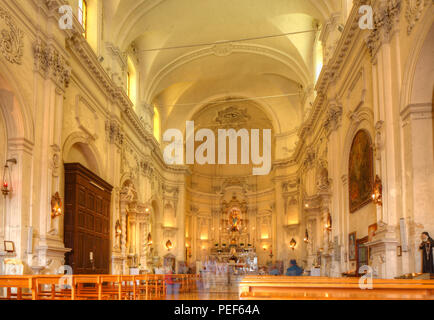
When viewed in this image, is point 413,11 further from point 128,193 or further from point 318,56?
point 128,193

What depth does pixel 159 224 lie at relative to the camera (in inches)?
1102

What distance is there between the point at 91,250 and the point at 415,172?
9.87 metres

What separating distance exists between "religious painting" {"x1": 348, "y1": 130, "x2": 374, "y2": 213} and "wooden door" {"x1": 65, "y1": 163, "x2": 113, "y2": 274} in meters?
7.91

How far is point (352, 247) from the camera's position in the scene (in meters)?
14.5

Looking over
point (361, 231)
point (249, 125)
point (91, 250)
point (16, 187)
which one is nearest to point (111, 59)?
point (91, 250)

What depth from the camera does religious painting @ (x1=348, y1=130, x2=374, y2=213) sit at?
1262cm

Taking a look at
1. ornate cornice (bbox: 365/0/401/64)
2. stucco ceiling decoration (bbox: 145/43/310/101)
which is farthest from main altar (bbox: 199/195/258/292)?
ornate cornice (bbox: 365/0/401/64)

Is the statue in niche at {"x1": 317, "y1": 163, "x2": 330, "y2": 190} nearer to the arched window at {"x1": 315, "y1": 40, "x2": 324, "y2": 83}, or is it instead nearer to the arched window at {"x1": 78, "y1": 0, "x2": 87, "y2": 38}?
A: the arched window at {"x1": 315, "y1": 40, "x2": 324, "y2": 83}

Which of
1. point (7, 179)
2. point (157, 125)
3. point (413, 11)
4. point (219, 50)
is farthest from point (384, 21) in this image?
point (157, 125)

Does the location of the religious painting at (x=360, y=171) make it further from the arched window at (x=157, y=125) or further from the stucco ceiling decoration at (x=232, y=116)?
the stucco ceiling decoration at (x=232, y=116)

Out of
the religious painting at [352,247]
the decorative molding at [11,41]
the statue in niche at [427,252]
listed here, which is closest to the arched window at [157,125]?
the religious painting at [352,247]

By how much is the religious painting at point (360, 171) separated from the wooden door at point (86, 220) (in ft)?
26.0

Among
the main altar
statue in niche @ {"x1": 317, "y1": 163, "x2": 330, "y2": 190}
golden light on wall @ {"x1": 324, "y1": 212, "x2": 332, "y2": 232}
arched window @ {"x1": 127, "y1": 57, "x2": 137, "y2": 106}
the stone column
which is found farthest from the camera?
the main altar
